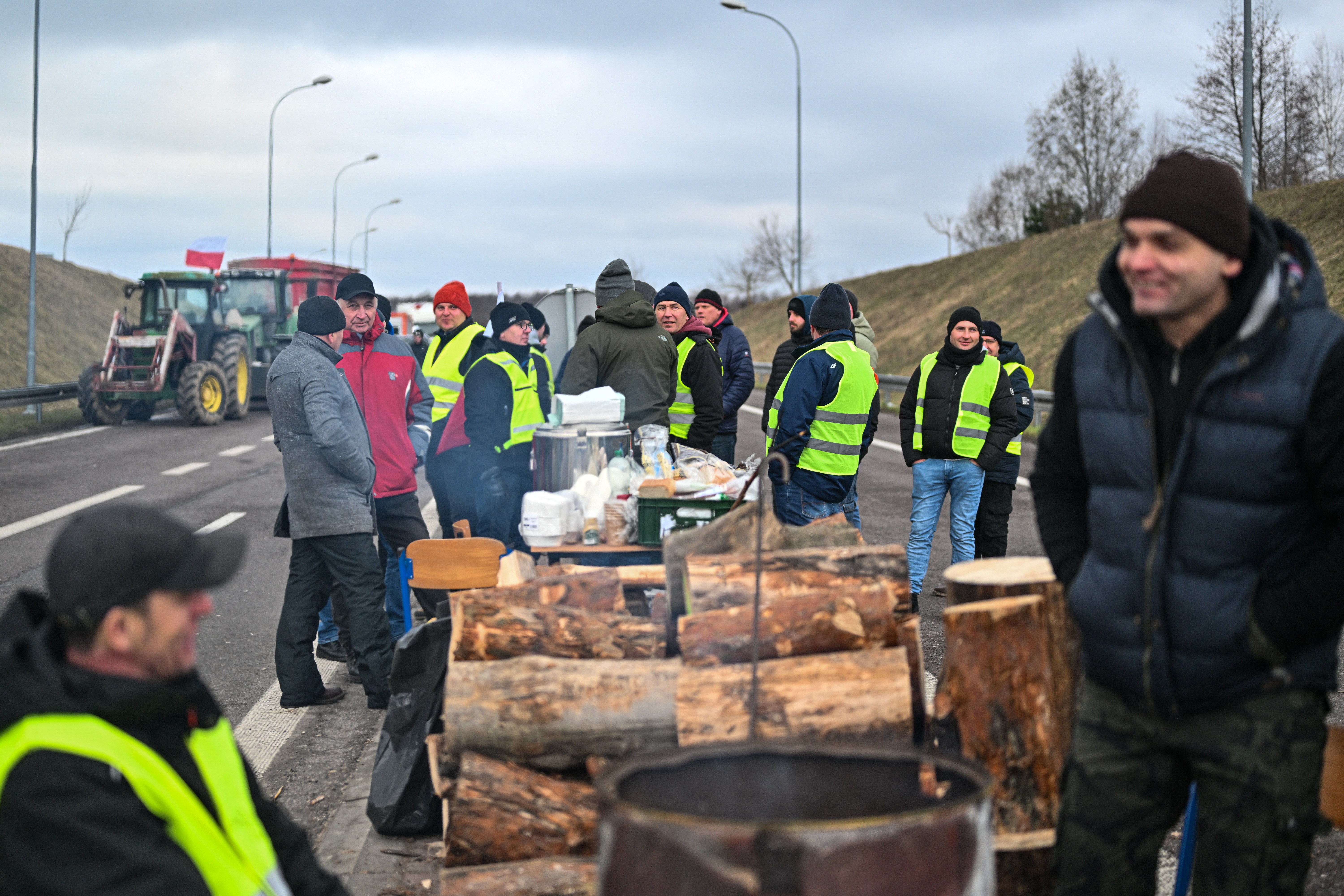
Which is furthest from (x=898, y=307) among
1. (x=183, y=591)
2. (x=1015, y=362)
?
(x=183, y=591)

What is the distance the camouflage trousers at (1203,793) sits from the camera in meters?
2.35

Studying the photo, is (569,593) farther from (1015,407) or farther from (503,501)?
(1015,407)

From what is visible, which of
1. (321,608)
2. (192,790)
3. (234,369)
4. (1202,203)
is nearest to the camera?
(192,790)

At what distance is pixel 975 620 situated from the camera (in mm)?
3330

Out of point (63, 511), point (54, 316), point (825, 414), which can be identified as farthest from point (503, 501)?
point (54, 316)

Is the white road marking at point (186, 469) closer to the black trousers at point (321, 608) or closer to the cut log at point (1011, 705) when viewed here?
the black trousers at point (321, 608)

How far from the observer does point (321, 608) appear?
597 cm

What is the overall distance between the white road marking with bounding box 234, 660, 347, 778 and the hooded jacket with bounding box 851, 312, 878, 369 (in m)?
4.71

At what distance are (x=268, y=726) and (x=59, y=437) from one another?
15.6m

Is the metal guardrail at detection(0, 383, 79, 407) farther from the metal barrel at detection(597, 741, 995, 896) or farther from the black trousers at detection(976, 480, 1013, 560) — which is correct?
the metal barrel at detection(597, 741, 995, 896)

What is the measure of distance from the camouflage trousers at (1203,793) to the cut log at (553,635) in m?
1.63

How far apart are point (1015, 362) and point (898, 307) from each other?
152ft

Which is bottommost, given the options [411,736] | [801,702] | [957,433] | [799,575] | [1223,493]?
[411,736]

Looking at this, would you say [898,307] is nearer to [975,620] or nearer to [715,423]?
[715,423]
